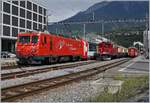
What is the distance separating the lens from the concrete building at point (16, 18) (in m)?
85.3

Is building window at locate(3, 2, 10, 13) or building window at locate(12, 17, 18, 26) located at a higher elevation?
building window at locate(3, 2, 10, 13)

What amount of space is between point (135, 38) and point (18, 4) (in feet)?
164

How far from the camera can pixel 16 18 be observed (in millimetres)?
91125

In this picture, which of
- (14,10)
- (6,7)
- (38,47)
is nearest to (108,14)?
(14,10)

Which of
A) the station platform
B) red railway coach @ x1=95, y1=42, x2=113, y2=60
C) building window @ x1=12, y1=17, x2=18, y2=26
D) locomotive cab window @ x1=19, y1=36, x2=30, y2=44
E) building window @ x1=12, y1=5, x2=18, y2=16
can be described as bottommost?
the station platform

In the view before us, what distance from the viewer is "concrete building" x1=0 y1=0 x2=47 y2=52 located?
85.3 m

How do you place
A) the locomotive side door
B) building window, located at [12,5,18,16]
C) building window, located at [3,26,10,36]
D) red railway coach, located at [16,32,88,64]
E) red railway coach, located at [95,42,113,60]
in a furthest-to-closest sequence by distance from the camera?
1. building window, located at [12,5,18,16]
2. building window, located at [3,26,10,36]
3. red railway coach, located at [95,42,113,60]
4. the locomotive side door
5. red railway coach, located at [16,32,88,64]

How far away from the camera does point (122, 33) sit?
4592 inches

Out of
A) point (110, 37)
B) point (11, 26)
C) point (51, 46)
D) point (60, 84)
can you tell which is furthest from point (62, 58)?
point (110, 37)

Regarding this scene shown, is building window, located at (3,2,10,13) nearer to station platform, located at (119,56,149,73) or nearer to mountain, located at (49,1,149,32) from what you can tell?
Answer: mountain, located at (49,1,149,32)

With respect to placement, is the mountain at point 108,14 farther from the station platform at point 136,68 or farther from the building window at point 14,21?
the station platform at point 136,68

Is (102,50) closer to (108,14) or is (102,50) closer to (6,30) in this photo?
(6,30)

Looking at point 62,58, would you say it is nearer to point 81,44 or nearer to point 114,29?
point 81,44

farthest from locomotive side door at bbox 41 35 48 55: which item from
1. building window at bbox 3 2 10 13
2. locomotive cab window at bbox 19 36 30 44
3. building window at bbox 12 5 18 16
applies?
building window at bbox 12 5 18 16
